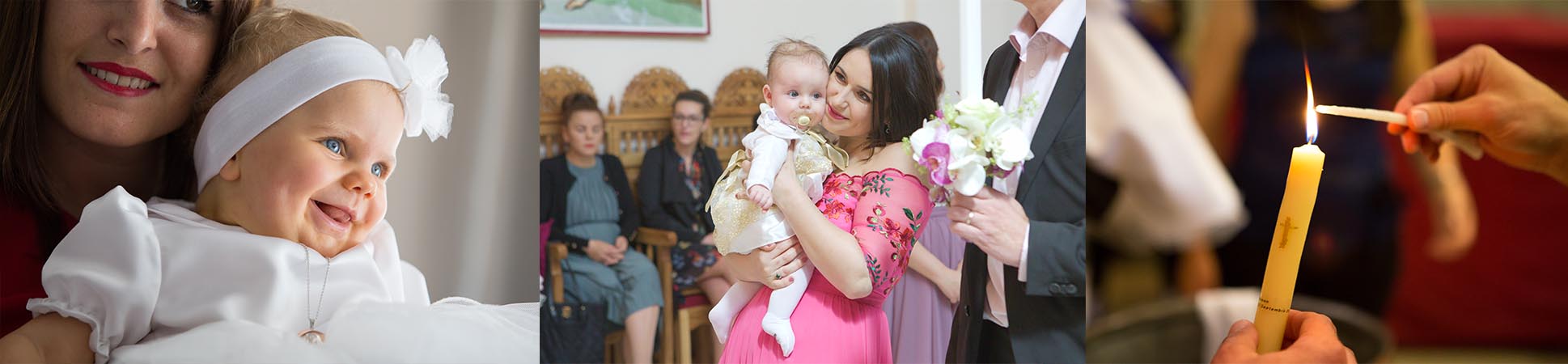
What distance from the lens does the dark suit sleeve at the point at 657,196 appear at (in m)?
1.95

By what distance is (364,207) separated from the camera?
1.87m

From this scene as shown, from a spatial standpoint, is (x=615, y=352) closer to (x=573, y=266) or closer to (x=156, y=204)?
(x=573, y=266)

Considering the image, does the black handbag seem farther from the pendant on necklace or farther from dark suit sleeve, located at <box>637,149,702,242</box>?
the pendant on necklace

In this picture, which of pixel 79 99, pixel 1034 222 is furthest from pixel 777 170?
pixel 79 99

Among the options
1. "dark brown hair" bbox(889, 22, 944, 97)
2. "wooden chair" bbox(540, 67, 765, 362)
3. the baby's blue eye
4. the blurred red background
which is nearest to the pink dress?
"wooden chair" bbox(540, 67, 765, 362)

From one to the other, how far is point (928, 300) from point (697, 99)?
631 millimetres

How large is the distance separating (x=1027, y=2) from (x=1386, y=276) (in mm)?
1223

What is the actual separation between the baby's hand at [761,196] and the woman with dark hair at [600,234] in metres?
0.26

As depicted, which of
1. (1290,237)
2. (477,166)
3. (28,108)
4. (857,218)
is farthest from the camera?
(477,166)

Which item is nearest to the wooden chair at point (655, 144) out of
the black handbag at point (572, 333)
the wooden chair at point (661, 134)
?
the wooden chair at point (661, 134)

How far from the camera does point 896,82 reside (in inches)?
76.5

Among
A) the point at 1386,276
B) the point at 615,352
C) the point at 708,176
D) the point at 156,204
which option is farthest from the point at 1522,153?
the point at 156,204

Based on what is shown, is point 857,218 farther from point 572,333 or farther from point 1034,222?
point 572,333

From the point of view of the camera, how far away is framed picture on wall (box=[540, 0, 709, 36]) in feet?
6.30
